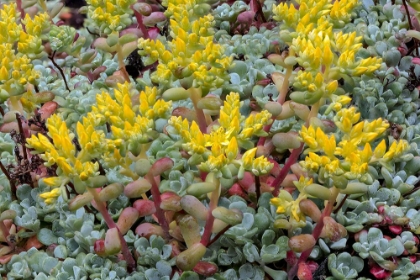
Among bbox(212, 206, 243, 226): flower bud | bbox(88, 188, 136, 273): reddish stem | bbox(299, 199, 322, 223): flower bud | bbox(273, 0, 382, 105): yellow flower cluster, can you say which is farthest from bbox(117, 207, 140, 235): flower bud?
bbox(273, 0, 382, 105): yellow flower cluster

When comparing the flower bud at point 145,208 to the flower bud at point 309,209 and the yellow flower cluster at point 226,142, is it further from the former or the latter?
the flower bud at point 309,209

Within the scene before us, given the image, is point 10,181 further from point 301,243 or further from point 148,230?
point 301,243

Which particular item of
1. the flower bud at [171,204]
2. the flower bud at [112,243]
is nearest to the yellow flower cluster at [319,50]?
the flower bud at [171,204]

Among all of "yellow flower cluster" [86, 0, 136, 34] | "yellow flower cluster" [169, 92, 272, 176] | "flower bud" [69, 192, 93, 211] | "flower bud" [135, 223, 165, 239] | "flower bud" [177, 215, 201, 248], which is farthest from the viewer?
"yellow flower cluster" [86, 0, 136, 34]

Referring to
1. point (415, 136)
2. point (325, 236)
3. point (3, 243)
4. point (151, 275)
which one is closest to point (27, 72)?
point (3, 243)

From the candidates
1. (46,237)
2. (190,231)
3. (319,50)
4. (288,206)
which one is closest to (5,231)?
(46,237)

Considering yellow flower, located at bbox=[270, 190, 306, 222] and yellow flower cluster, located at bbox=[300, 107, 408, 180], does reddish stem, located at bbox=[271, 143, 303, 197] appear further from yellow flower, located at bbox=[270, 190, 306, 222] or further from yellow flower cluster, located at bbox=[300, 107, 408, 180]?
yellow flower cluster, located at bbox=[300, 107, 408, 180]

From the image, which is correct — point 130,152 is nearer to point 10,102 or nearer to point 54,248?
point 54,248
